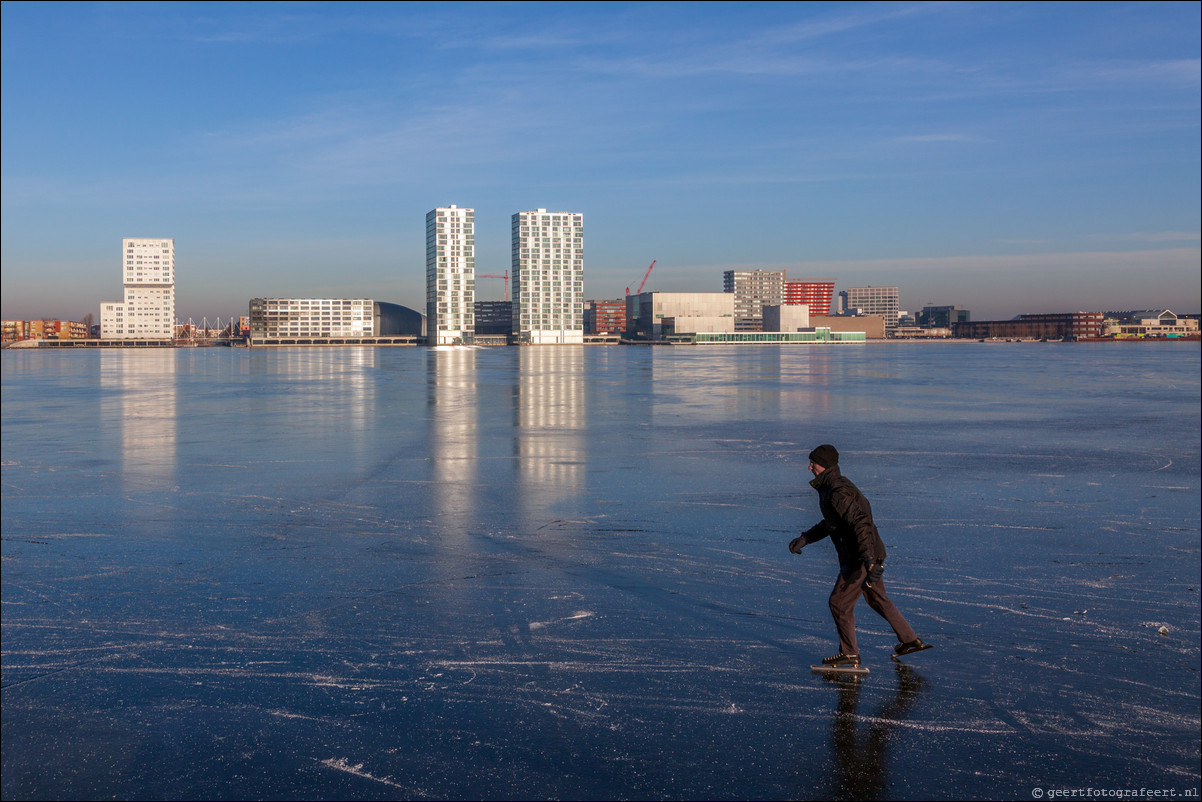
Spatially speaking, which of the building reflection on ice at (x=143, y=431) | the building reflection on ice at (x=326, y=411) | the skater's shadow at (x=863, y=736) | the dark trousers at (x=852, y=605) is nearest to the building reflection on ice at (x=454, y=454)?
the building reflection on ice at (x=326, y=411)

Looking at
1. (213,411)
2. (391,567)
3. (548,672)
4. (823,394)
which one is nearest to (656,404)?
(823,394)

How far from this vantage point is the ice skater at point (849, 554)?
7.01m

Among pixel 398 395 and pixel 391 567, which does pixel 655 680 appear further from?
pixel 398 395

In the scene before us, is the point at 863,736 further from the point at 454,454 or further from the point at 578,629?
the point at 454,454

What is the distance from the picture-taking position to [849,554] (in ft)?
23.7

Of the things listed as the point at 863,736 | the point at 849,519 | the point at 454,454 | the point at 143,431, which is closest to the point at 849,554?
the point at 849,519

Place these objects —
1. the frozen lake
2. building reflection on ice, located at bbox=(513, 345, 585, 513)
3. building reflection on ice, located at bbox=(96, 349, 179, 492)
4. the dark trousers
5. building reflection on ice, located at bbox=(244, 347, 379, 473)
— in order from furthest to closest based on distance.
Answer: building reflection on ice, located at bbox=(244, 347, 379, 473)
building reflection on ice, located at bbox=(96, 349, 179, 492)
building reflection on ice, located at bbox=(513, 345, 585, 513)
the dark trousers
the frozen lake

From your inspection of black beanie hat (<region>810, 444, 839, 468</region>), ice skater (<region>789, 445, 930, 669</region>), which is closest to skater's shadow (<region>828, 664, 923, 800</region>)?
ice skater (<region>789, 445, 930, 669</region>)

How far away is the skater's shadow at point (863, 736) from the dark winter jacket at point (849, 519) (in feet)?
3.11

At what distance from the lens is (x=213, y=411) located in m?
30.8

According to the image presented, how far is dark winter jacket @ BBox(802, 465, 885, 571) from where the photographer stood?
700 centimetres

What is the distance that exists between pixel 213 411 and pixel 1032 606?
2800 centimetres

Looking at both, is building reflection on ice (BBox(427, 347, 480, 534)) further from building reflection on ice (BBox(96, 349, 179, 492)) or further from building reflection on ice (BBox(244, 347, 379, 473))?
building reflection on ice (BBox(96, 349, 179, 492))

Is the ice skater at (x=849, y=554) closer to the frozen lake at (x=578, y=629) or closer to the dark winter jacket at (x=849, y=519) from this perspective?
the dark winter jacket at (x=849, y=519)
